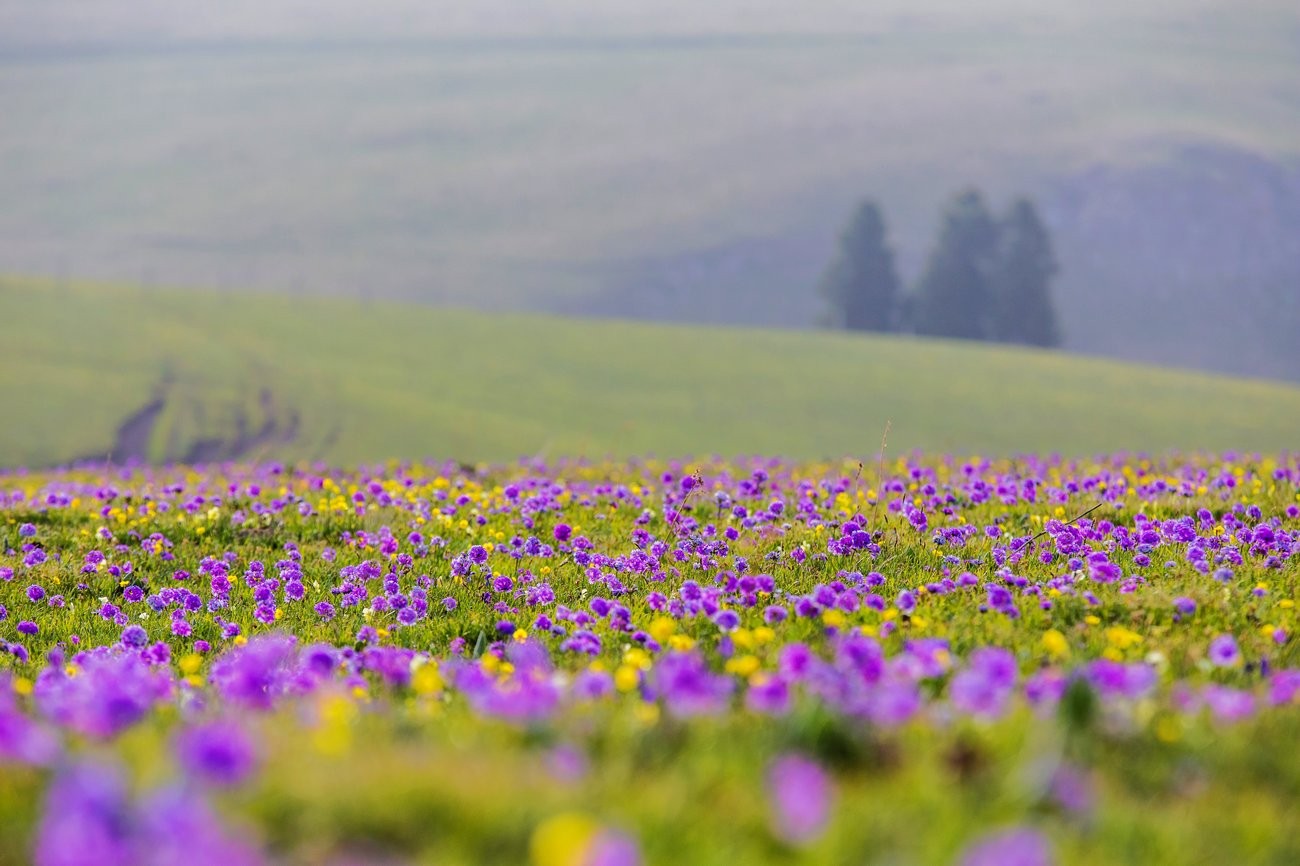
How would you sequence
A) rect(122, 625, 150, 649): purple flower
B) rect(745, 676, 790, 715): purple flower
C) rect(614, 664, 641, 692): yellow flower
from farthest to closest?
rect(122, 625, 150, 649): purple flower → rect(614, 664, 641, 692): yellow flower → rect(745, 676, 790, 715): purple flower

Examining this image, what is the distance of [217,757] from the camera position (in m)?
3.19

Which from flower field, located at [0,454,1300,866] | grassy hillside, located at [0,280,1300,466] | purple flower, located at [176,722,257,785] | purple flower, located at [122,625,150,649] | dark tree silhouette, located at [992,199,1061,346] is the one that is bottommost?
purple flower, located at [122,625,150,649]

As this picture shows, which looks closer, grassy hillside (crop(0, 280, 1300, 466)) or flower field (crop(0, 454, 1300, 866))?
flower field (crop(0, 454, 1300, 866))

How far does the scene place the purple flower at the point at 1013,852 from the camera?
2844 millimetres

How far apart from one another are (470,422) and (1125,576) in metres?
40.7

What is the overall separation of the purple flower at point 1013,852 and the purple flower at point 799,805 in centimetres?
39

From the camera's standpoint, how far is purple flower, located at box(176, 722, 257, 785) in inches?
125

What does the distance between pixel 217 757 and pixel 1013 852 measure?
1.98 metres

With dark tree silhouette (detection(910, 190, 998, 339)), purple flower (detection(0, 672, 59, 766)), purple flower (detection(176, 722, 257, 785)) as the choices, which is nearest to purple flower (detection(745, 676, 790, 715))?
purple flower (detection(176, 722, 257, 785))

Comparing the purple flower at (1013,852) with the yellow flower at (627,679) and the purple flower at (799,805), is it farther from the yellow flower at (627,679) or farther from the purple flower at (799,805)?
the yellow flower at (627,679)

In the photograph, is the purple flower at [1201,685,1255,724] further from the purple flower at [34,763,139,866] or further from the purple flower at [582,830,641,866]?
the purple flower at [34,763,139,866]

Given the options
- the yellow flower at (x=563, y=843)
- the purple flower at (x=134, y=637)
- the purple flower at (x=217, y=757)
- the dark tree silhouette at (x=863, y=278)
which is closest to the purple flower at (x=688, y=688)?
the yellow flower at (x=563, y=843)

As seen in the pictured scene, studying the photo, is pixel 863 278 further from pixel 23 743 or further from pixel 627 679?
pixel 23 743

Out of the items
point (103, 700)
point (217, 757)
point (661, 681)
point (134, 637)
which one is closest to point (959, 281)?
point (134, 637)
